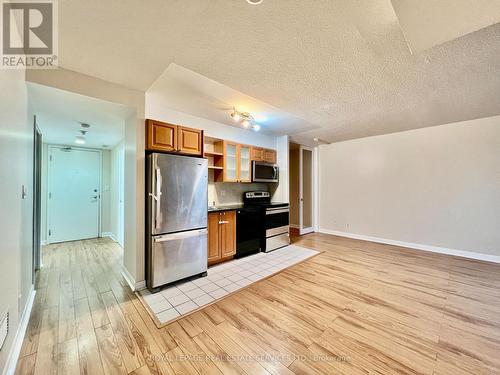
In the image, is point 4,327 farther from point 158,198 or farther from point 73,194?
point 73,194

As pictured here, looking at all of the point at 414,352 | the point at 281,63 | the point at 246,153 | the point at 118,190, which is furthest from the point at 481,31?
the point at 118,190

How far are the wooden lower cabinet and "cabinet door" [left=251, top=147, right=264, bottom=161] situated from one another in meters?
1.32

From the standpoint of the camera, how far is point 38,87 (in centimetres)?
198

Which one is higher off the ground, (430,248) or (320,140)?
(320,140)

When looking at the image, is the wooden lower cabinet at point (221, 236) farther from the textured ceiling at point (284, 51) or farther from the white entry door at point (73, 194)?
the white entry door at point (73, 194)

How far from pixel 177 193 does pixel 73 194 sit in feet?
12.6

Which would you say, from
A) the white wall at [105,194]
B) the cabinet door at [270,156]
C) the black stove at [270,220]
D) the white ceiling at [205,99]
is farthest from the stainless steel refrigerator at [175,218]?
the white wall at [105,194]

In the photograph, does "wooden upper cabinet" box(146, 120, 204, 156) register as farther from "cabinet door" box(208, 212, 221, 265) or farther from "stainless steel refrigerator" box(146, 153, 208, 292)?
"cabinet door" box(208, 212, 221, 265)

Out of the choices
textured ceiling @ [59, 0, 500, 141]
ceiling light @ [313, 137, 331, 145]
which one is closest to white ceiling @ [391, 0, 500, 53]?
textured ceiling @ [59, 0, 500, 141]

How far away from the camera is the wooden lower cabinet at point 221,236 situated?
3.18 meters

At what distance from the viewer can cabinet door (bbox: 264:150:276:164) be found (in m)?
4.40

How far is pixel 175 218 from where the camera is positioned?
256 centimetres

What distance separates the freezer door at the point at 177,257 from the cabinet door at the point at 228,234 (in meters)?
0.53

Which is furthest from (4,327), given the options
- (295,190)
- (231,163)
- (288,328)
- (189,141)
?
(295,190)
